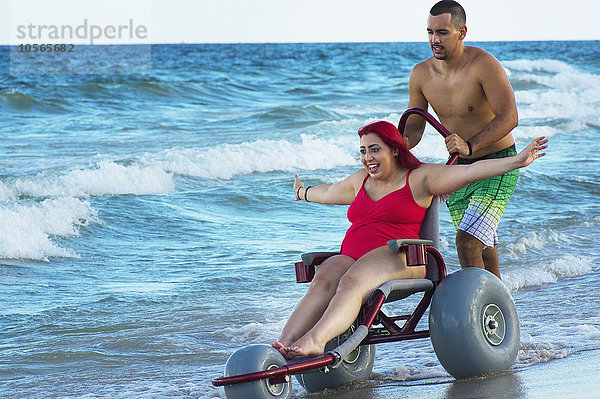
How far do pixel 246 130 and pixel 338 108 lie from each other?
5.50 metres

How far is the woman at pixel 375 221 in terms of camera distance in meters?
3.63

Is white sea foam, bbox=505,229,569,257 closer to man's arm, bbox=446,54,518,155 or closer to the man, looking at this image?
the man

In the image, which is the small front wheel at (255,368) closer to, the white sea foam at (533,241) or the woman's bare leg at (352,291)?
the woman's bare leg at (352,291)

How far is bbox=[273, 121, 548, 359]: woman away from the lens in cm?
363

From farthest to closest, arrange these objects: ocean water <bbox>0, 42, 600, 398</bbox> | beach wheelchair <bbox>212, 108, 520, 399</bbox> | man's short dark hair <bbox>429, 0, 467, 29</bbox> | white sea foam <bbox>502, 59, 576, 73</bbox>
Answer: white sea foam <bbox>502, 59, 576, 73</bbox>
ocean water <bbox>0, 42, 600, 398</bbox>
man's short dark hair <bbox>429, 0, 467, 29</bbox>
beach wheelchair <bbox>212, 108, 520, 399</bbox>

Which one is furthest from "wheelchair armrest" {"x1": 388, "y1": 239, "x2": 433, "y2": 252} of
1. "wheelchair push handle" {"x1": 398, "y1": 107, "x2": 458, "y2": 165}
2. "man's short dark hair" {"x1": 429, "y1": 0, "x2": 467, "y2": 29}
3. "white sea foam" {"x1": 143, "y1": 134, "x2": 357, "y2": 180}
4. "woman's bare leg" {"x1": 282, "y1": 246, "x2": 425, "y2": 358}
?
"white sea foam" {"x1": 143, "y1": 134, "x2": 357, "y2": 180}

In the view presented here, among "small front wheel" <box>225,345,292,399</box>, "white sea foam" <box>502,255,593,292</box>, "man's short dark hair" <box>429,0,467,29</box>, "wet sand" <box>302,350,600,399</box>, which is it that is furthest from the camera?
"white sea foam" <box>502,255,593,292</box>

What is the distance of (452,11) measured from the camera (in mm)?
4387

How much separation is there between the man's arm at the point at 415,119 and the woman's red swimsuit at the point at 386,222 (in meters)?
0.60

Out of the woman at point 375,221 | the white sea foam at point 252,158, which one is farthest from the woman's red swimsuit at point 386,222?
the white sea foam at point 252,158

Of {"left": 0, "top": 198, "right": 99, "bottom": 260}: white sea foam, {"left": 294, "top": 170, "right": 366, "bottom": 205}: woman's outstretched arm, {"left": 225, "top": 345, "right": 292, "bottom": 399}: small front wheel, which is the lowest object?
{"left": 0, "top": 198, "right": 99, "bottom": 260}: white sea foam

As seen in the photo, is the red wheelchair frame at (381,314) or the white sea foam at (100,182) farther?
the white sea foam at (100,182)

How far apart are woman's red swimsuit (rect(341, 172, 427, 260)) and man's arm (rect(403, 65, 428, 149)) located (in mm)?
597

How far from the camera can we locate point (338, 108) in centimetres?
2359
